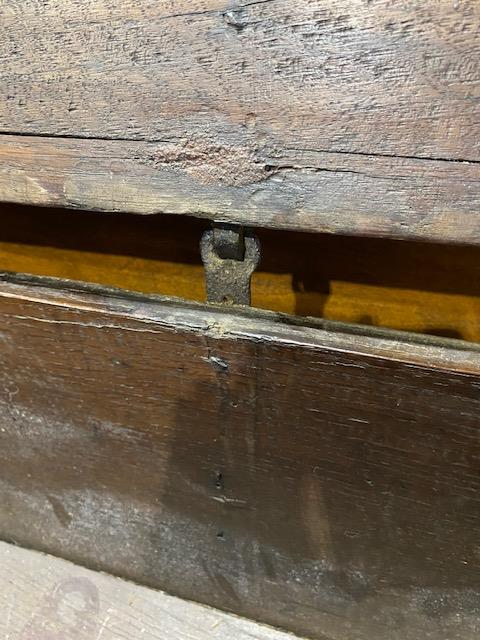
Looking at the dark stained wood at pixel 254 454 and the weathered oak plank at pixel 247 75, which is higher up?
the weathered oak plank at pixel 247 75

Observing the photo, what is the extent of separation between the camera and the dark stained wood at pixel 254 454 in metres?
0.76

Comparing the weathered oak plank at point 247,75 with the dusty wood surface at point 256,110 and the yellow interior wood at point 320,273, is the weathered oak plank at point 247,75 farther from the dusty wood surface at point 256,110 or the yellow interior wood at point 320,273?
the yellow interior wood at point 320,273

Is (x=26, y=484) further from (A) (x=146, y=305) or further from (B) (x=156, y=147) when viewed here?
(B) (x=156, y=147)

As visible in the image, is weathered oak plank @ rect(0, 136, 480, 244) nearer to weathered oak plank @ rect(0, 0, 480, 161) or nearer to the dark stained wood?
weathered oak plank @ rect(0, 0, 480, 161)

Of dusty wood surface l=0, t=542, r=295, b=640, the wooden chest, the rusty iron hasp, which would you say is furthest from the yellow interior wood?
dusty wood surface l=0, t=542, r=295, b=640

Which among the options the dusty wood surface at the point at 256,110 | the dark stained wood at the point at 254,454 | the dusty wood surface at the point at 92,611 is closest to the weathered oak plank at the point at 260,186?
the dusty wood surface at the point at 256,110

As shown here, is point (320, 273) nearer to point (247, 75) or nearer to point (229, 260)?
point (229, 260)

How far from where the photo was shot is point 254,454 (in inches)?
34.8

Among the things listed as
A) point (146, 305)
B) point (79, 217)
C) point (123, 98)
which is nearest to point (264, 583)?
point (146, 305)

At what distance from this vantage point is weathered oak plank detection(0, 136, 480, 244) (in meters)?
0.64

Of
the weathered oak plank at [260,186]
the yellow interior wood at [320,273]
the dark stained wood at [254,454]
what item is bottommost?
the dark stained wood at [254,454]

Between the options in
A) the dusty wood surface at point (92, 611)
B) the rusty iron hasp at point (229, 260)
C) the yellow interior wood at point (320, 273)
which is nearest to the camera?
the rusty iron hasp at point (229, 260)

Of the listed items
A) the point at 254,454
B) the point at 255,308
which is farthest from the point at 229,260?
the point at 254,454

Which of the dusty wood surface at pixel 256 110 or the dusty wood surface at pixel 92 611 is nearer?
the dusty wood surface at pixel 256 110
